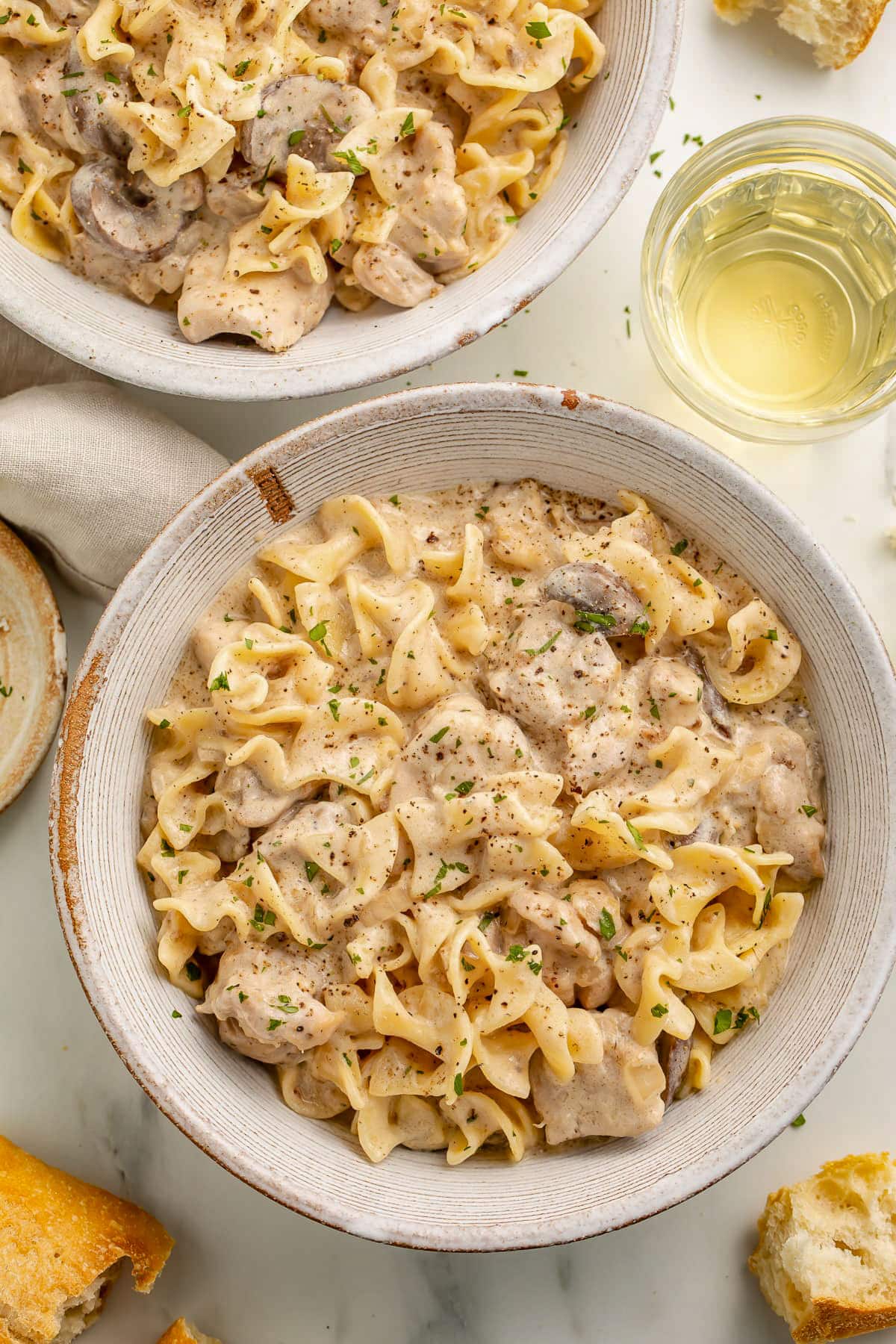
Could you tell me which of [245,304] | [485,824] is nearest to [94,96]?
[245,304]

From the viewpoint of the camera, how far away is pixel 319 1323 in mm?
4137

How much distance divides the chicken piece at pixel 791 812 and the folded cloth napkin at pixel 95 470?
200 centimetres

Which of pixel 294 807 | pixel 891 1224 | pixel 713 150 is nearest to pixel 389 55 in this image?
pixel 713 150

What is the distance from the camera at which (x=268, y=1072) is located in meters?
3.58

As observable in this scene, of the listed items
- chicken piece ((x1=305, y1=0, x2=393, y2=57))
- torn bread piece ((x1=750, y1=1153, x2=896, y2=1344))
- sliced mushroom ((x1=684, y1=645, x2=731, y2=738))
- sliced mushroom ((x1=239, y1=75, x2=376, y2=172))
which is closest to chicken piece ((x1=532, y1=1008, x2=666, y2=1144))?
sliced mushroom ((x1=684, y1=645, x2=731, y2=738))

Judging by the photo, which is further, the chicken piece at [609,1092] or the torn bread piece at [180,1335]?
the torn bread piece at [180,1335]

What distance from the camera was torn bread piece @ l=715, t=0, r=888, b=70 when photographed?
4250 millimetres

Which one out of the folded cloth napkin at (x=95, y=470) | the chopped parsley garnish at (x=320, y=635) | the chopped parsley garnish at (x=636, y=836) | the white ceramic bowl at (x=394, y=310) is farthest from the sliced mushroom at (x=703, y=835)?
the folded cloth napkin at (x=95, y=470)

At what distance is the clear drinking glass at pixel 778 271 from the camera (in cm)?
411

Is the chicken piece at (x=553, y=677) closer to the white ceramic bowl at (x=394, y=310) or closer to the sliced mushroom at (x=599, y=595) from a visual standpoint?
the sliced mushroom at (x=599, y=595)

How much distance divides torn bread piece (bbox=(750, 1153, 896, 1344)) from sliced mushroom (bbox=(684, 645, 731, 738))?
5.19ft

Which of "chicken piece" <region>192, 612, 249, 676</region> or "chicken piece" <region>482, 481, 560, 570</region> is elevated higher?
"chicken piece" <region>482, 481, 560, 570</region>

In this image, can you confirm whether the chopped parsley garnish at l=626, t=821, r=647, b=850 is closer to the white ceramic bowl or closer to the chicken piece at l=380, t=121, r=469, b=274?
the white ceramic bowl

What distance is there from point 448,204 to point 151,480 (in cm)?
127
